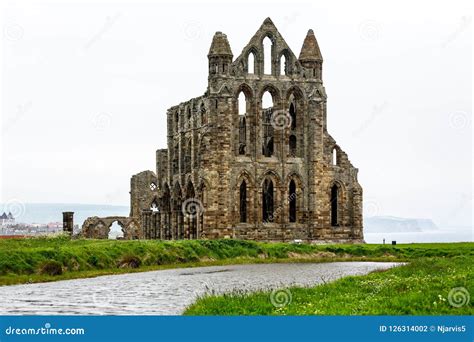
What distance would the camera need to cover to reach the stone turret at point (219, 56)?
78250 millimetres

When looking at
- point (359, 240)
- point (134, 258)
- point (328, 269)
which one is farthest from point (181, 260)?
point (359, 240)

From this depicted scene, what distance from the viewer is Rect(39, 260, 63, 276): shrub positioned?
42.8 m

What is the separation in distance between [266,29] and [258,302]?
187 ft

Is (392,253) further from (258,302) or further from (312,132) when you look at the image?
(258,302)

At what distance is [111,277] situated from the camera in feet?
141

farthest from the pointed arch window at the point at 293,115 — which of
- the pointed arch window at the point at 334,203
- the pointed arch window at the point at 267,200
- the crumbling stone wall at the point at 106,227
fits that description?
the crumbling stone wall at the point at 106,227
